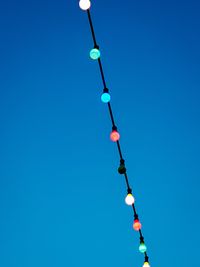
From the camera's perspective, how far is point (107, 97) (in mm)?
3092

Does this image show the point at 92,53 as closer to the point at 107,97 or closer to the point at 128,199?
the point at 107,97

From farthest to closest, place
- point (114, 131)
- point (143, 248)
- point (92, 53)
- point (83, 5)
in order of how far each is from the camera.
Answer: point (143, 248), point (114, 131), point (92, 53), point (83, 5)

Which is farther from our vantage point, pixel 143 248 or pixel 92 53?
pixel 143 248

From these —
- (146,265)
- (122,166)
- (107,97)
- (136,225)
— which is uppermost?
(107,97)

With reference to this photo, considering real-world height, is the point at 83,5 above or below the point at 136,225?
above

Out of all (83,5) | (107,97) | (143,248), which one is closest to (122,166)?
(107,97)

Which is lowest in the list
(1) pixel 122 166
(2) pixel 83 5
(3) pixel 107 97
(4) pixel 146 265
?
(4) pixel 146 265

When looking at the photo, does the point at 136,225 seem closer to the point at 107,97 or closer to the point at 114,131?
the point at 114,131

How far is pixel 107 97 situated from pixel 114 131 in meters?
0.32

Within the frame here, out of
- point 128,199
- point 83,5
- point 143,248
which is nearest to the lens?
point 83,5

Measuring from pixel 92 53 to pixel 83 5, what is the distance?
371 millimetres

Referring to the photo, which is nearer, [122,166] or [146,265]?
[122,166]

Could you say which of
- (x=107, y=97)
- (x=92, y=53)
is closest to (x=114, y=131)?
(x=107, y=97)

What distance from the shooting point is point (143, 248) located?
374cm
